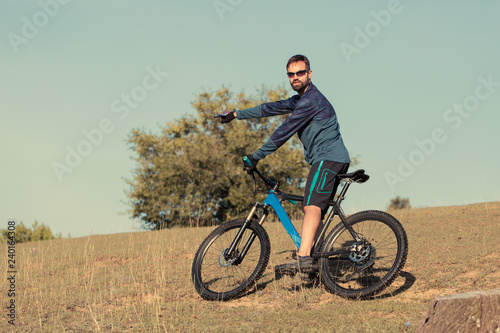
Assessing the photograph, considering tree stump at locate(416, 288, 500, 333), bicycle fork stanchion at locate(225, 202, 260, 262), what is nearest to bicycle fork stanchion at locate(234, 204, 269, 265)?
bicycle fork stanchion at locate(225, 202, 260, 262)

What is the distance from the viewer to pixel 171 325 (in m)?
5.48

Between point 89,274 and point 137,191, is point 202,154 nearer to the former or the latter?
point 137,191

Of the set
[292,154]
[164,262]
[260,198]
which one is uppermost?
[292,154]

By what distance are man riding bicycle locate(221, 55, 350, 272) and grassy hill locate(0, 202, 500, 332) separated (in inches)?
25.4

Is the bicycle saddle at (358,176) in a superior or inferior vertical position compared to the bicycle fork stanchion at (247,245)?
superior

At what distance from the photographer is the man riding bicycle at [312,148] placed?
588cm

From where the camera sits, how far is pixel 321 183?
19.3 feet

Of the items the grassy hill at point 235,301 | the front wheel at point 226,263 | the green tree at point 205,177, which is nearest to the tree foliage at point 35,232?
the green tree at point 205,177

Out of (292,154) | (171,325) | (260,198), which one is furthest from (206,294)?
(292,154)

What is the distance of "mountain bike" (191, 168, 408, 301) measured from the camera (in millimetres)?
5750

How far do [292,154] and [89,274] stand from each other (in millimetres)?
19302

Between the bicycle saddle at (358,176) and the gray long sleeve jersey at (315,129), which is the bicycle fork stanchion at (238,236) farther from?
the bicycle saddle at (358,176)

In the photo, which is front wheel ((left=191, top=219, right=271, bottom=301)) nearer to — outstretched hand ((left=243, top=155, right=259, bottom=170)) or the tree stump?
outstretched hand ((left=243, top=155, right=259, bottom=170))

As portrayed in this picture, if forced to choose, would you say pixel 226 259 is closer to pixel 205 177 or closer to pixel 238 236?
pixel 238 236
